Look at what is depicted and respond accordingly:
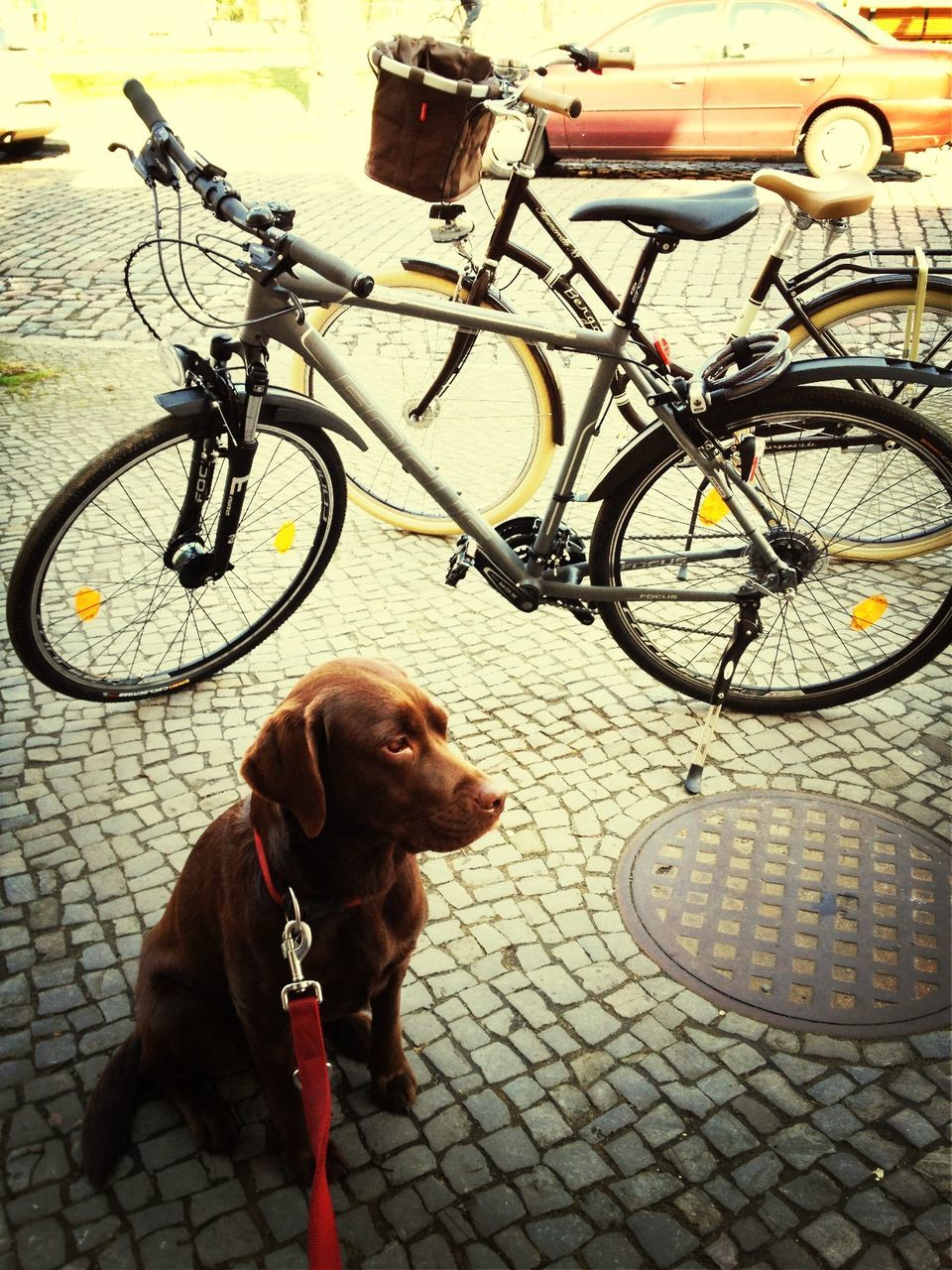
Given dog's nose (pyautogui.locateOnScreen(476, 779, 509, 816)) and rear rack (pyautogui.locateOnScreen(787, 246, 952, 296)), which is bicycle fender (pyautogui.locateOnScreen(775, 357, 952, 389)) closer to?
rear rack (pyautogui.locateOnScreen(787, 246, 952, 296))

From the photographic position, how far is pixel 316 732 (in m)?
2.02

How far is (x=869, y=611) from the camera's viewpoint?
12.3 ft

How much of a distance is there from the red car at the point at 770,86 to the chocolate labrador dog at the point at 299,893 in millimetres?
9417

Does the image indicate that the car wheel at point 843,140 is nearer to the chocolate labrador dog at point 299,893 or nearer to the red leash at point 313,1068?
the chocolate labrador dog at point 299,893

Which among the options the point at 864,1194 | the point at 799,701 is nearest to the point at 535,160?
the point at 799,701

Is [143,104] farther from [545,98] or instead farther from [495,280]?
[495,280]

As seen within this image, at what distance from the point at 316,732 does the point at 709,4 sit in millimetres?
10724

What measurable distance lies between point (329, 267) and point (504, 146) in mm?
1572

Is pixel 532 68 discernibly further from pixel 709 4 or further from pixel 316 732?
pixel 709 4

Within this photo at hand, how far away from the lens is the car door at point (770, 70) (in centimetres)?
987

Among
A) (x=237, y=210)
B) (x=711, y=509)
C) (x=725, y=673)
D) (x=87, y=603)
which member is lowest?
(x=87, y=603)

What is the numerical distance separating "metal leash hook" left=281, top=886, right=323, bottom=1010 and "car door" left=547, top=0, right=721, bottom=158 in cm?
1025

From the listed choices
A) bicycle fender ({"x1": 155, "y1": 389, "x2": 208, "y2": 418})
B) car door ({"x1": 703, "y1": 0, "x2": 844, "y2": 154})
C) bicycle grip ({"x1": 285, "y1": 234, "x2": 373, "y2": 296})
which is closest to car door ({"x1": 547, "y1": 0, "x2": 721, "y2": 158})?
car door ({"x1": 703, "y1": 0, "x2": 844, "y2": 154})

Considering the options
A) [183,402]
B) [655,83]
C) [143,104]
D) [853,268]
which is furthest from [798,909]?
[655,83]
